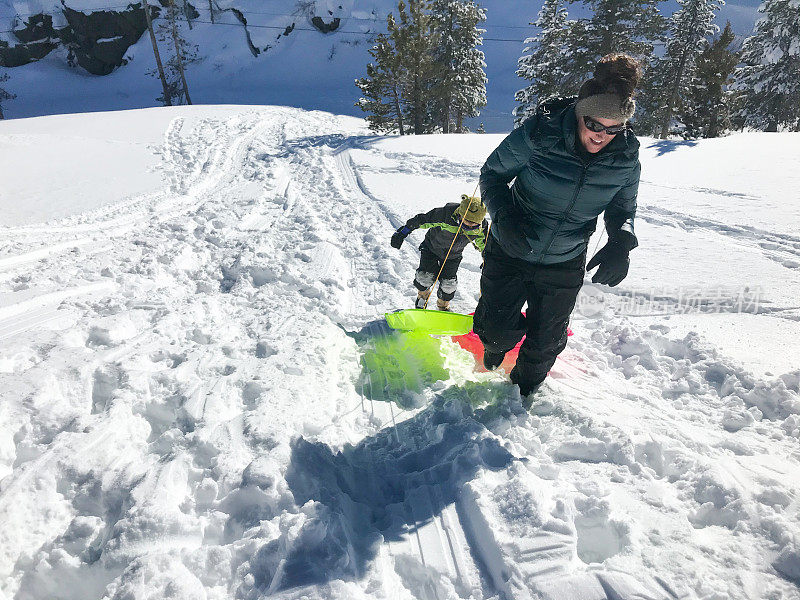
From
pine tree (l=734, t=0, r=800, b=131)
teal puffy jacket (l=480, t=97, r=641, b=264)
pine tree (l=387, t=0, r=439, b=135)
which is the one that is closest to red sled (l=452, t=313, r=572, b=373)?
teal puffy jacket (l=480, t=97, r=641, b=264)

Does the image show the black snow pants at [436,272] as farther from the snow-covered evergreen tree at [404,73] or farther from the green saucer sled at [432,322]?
A: the snow-covered evergreen tree at [404,73]

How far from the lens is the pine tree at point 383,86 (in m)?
20.2

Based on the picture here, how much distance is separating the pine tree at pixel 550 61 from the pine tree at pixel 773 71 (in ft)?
25.8

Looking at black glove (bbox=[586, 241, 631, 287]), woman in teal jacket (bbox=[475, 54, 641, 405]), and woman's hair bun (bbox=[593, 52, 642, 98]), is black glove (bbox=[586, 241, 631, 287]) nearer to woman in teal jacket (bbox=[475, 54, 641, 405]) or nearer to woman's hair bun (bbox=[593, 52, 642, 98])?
woman in teal jacket (bbox=[475, 54, 641, 405])

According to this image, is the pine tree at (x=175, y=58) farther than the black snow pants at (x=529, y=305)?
Yes

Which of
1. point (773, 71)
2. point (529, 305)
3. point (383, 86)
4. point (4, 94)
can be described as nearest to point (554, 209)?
point (529, 305)

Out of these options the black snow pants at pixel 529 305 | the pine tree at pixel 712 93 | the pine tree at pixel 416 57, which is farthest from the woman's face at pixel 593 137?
the pine tree at pixel 712 93

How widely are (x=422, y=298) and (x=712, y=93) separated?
23.6m

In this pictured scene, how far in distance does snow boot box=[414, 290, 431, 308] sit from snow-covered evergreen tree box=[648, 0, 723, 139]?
2232cm

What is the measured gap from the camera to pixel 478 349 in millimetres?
3691

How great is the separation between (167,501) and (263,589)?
2.16 feet

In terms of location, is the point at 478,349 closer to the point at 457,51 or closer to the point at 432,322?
the point at 432,322

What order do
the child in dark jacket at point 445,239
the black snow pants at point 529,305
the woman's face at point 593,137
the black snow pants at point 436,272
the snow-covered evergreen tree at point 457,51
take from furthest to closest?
the snow-covered evergreen tree at point 457,51
the black snow pants at point 436,272
the child in dark jacket at point 445,239
the black snow pants at point 529,305
the woman's face at point 593,137

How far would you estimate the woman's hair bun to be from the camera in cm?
210
